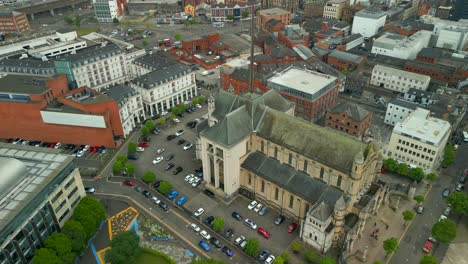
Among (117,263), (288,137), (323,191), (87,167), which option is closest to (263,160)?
(288,137)

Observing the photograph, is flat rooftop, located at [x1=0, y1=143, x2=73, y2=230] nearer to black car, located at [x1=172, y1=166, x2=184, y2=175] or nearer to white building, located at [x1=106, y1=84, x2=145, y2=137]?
black car, located at [x1=172, y1=166, x2=184, y2=175]

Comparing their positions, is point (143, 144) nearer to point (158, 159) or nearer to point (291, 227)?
point (158, 159)

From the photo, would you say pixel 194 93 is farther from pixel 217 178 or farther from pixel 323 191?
pixel 323 191

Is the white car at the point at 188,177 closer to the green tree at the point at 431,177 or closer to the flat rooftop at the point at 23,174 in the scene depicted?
the flat rooftop at the point at 23,174

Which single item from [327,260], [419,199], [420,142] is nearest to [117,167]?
[327,260]

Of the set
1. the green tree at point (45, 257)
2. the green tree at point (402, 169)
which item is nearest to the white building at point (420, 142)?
the green tree at point (402, 169)

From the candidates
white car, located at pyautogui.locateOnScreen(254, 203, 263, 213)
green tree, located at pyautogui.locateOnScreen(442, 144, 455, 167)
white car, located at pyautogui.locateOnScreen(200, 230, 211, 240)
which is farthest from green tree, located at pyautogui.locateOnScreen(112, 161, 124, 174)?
green tree, located at pyautogui.locateOnScreen(442, 144, 455, 167)
